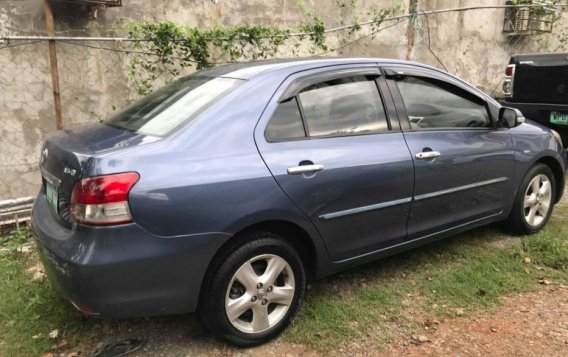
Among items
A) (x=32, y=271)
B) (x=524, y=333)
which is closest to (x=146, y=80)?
(x=32, y=271)

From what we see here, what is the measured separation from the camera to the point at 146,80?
5.71m

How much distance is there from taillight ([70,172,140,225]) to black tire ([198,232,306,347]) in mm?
563

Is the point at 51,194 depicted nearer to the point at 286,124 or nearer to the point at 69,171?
the point at 69,171

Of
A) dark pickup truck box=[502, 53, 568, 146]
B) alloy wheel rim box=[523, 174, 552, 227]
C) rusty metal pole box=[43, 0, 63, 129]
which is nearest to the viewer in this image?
alloy wheel rim box=[523, 174, 552, 227]

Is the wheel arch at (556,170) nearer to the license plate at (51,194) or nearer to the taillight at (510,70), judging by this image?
the taillight at (510,70)

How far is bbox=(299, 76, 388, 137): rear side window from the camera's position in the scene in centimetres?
296

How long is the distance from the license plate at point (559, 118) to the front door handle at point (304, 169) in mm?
4643

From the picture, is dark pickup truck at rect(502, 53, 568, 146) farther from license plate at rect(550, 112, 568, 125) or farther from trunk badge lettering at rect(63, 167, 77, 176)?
trunk badge lettering at rect(63, 167, 77, 176)

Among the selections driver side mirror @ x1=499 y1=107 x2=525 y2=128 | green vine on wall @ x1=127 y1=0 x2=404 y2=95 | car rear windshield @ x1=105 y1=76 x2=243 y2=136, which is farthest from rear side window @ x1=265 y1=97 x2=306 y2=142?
green vine on wall @ x1=127 y1=0 x2=404 y2=95

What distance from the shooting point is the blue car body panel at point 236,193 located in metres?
2.31

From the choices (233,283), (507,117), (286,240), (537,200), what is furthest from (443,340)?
(537,200)

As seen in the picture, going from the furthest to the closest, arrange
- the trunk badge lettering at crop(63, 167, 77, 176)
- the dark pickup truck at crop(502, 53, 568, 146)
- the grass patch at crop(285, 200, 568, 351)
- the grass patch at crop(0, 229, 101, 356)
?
1. the dark pickup truck at crop(502, 53, 568, 146)
2. the grass patch at crop(285, 200, 568, 351)
3. the grass patch at crop(0, 229, 101, 356)
4. the trunk badge lettering at crop(63, 167, 77, 176)

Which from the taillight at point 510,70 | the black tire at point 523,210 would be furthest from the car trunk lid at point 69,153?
the taillight at point 510,70

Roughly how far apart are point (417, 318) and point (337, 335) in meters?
0.56
